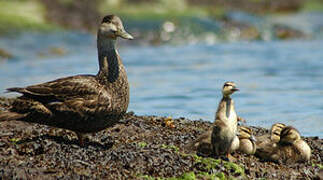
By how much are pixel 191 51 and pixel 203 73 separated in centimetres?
684

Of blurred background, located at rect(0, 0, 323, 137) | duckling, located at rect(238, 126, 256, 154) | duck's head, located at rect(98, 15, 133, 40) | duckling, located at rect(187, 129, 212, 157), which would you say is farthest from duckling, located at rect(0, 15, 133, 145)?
blurred background, located at rect(0, 0, 323, 137)

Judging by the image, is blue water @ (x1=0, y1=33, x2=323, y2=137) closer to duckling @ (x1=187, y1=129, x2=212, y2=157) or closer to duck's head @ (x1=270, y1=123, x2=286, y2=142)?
duck's head @ (x1=270, y1=123, x2=286, y2=142)

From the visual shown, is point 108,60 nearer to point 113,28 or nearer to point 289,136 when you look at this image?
point 113,28

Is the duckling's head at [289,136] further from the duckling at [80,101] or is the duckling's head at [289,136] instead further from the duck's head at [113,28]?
the duck's head at [113,28]

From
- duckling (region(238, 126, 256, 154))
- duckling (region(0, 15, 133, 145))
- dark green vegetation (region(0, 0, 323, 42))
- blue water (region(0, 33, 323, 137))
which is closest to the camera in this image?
duckling (region(0, 15, 133, 145))

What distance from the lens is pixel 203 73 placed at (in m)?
20.2

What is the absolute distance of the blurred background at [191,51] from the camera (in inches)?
581

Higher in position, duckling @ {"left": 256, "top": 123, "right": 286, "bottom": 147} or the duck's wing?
the duck's wing

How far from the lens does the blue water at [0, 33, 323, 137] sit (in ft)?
44.9

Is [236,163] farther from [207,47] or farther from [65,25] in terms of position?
[65,25]

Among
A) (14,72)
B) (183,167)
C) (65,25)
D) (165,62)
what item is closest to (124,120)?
(183,167)

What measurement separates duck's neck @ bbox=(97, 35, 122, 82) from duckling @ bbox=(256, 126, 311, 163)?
2.38 metres

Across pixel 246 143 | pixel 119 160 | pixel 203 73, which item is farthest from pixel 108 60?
pixel 203 73

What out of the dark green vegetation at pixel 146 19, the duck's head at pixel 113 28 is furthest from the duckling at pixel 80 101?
the dark green vegetation at pixel 146 19
